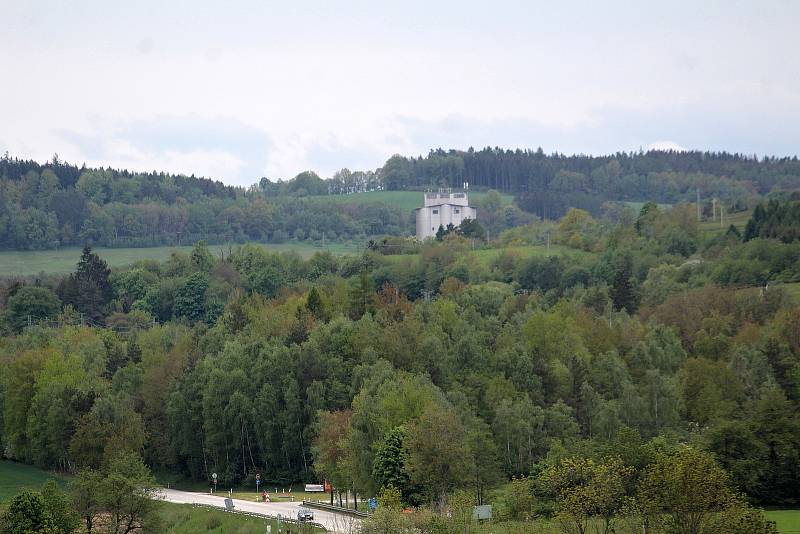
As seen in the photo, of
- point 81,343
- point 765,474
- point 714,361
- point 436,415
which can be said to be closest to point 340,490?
point 436,415

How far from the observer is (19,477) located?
341ft

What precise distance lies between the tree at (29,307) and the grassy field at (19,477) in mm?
54966

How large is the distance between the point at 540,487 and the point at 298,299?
7448 cm

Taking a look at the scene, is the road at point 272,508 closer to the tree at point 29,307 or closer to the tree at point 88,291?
the tree at point 29,307

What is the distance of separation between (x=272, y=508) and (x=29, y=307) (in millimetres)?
93457

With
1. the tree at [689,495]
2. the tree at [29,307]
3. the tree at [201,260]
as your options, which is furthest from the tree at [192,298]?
the tree at [689,495]

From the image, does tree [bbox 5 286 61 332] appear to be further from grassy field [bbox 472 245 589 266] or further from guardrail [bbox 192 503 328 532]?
guardrail [bbox 192 503 328 532]

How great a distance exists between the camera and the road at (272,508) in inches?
2908

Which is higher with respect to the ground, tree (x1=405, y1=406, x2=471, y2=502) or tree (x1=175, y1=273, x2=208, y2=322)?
tree (x1=175, y1=273, x2=208, y2=322)

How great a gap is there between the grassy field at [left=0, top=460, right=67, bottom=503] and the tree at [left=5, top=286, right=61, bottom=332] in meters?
55.0

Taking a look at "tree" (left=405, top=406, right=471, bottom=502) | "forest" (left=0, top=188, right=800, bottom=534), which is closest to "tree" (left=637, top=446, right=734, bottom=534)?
"forest" (left=0, top=188, right=800, bottom=534)

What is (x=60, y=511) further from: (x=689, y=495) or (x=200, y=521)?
(x=689, y=495)

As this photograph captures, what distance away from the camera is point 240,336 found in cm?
12262

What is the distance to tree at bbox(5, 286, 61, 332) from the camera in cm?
16700
